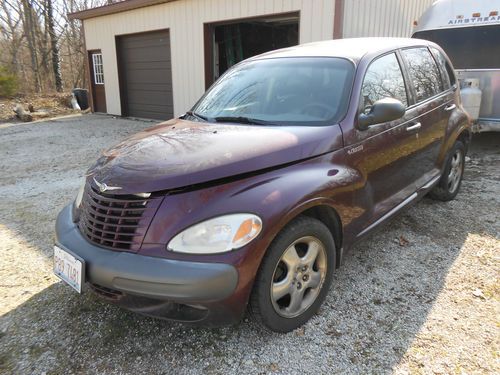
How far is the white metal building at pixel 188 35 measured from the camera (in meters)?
8.11

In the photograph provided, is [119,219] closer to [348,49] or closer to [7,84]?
[348,49]

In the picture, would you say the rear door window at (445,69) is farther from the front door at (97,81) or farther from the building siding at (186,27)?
the front door at (97,81)

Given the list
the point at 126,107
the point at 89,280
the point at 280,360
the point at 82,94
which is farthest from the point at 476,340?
the point at 82,94

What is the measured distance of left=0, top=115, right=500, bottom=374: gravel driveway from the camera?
232 cm

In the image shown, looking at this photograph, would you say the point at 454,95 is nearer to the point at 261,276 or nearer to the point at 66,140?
the point at 261,276

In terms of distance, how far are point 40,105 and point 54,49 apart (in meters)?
7.32

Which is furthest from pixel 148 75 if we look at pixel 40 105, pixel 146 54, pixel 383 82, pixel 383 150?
pixel 383 150

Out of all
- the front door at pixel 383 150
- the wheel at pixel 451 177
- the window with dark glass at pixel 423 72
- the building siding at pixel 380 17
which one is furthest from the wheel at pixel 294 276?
the building siding at pixel 380 17

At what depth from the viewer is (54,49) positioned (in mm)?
22375

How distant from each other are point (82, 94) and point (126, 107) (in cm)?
442

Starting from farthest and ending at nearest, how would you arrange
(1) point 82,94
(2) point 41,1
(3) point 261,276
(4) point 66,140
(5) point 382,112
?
1. (2) point 41,1
2. (1) point 82,94
3. (4) point 66,140
4. (5) point 382,112
5. (3) point 261,276

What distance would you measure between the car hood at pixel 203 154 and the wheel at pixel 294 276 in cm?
45

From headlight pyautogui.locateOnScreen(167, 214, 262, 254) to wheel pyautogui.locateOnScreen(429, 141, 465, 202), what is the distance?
3211mm

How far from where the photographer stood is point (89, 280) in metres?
2.24
